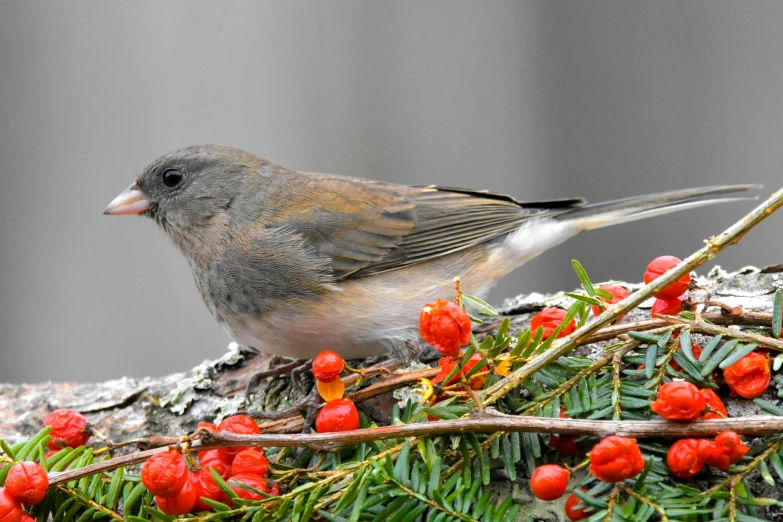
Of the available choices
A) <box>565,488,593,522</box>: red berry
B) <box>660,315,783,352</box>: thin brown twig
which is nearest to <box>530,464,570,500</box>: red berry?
<box>565,488,593,522</box>: red berry

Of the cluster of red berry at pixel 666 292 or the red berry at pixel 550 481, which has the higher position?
the cluster of red berry at pixel 666 292

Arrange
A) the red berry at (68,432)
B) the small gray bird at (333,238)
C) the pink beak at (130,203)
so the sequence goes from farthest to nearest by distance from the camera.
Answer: the pink beak at (130,203) < the small gray bird at (333,238) < the red berry at (68,432)

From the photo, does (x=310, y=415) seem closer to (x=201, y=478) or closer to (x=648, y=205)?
(x=201, y=478)

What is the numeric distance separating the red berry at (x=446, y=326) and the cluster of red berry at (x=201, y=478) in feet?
1.00

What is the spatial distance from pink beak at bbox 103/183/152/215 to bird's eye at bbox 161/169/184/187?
8 cm

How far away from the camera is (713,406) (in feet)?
3.43

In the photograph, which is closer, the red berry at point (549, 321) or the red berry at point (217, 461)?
the red berry at point (217, 461)

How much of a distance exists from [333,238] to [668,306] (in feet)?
3.20

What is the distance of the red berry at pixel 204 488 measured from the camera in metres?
1.09

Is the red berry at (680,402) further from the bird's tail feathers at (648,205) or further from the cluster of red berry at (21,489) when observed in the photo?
the bird's tail feathers at (648,205)

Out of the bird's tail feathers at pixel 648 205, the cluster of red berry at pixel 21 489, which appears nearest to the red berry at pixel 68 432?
the cluster of red berry at pixel 21 489

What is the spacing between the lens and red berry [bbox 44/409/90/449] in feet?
4.41

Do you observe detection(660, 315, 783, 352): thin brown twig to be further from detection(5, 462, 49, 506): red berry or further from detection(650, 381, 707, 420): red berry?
detection(5, 462, 49, 506): red berry

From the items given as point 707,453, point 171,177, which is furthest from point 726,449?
point 171,177
